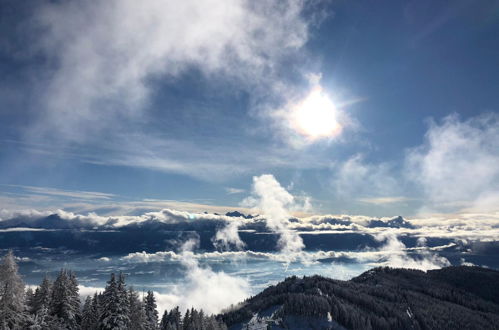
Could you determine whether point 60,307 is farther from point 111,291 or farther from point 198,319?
point 198,319

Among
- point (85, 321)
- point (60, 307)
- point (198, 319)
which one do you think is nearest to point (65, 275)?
point (60, 307)

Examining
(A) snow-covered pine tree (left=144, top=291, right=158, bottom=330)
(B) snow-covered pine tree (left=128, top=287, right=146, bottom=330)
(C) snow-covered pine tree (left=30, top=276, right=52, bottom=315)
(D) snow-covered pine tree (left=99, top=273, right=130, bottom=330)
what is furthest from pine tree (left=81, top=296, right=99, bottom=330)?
(A) snow-covered pine tree (left=144, top=291, right=158, bottom=330)

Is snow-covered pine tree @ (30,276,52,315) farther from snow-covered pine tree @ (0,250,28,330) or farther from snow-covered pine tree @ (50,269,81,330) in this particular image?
snow-covered pine tree @ (0,250,28,330)

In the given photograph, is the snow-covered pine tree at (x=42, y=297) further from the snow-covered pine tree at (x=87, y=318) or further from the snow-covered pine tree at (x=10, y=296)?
the snow-covered pine tree at (x=10, y=296)

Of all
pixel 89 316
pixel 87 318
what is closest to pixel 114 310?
pixel 89 316

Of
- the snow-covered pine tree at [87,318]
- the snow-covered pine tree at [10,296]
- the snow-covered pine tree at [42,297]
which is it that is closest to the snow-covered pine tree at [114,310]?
the snow-covered pine tree at [10,296]

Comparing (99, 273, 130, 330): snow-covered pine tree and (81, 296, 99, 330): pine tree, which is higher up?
(99, 273, 130, 330): snow-covered pine tree

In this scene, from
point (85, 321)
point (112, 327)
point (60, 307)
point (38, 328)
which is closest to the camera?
point (38, 328)

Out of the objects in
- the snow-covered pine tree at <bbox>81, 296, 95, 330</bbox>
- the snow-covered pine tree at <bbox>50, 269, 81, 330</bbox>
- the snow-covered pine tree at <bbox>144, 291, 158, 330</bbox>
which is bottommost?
the snow-covered pine tree at <bbox>144, 291, 158, 330</bbox>
